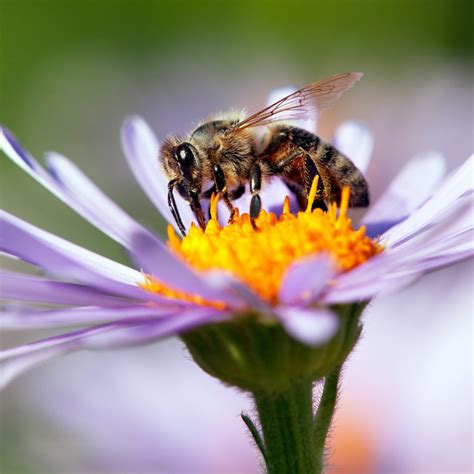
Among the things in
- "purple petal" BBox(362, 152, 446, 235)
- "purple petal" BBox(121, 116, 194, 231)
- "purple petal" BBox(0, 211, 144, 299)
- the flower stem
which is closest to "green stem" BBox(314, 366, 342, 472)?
the flower stem

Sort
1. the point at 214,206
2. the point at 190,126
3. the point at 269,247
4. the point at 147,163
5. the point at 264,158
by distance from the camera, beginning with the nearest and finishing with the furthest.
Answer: the point at 269,247, the point at 214,206, the point at 264,158, the point at 147,163, the point at 190,126

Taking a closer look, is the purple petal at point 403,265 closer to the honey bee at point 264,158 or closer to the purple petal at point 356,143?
the honey bee at point 264,158

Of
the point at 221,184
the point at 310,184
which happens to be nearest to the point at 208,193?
the point at 221,184

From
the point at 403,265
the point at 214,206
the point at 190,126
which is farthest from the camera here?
the point at 190,126

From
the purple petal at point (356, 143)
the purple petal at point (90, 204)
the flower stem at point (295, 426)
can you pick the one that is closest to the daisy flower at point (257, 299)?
the flower stem at point (295, 426)

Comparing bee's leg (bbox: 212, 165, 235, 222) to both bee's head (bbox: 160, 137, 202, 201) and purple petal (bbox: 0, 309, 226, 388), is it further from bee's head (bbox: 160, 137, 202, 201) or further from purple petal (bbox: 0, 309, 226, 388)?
purple petal (bbox: 0, 309, 226, 388)

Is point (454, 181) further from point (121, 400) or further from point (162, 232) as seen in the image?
point (162, 232)

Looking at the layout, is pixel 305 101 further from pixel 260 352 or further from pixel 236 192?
pixel 260 352

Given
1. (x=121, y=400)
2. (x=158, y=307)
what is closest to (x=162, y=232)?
(x=121, y=400)
